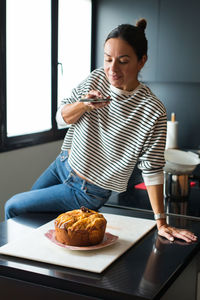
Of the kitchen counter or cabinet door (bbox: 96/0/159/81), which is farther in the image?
cabinet door (bbox: 96/0/159/81)

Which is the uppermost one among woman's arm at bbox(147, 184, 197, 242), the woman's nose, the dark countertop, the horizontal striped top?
the woman's nose

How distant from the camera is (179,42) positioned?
368 centimetres

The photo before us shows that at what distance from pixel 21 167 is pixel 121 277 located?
2.14m

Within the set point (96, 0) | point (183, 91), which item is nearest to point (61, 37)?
point (96, 0)

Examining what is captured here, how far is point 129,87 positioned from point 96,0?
251cm

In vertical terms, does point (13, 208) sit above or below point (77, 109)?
below

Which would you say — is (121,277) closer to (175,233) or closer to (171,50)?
(175,233)

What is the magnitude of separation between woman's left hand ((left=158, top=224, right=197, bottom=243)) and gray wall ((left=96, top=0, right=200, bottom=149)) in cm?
228

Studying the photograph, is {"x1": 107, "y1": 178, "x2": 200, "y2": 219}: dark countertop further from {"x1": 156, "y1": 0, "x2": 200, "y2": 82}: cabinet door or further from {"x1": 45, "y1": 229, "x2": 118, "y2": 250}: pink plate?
{"x1": 156, "y1": 0, "x2": 200, "y2": 82}: cabinet door

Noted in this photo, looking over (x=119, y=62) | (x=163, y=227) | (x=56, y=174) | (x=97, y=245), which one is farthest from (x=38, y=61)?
(x=97, y=245)

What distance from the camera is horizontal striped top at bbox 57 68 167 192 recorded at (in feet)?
5.54

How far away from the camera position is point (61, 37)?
3.72m

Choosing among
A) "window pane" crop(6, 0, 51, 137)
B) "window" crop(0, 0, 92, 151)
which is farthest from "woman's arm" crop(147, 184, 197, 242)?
"window pane" crop(6, 0, 51, 137)

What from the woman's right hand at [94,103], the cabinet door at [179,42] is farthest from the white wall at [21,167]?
the woman's right hand at [94,103]
